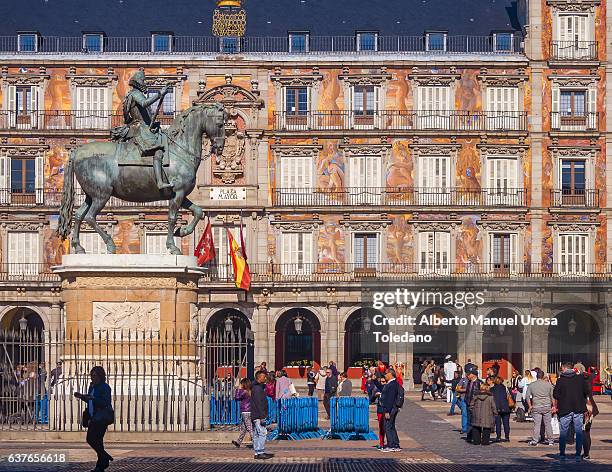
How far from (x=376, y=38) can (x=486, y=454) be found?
43982 millimetres

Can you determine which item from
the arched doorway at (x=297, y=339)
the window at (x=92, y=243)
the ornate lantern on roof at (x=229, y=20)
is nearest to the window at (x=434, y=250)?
the arched doorway at (x=297, y=339)

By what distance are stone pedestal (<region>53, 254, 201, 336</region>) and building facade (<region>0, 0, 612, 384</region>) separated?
39483 mm

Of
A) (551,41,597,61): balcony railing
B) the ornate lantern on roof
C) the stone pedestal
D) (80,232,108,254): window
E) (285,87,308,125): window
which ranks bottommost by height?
the stone pedestal

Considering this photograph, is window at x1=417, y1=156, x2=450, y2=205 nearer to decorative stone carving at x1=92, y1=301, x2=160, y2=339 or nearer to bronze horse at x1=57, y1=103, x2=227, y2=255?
bronze horse at x1=57, y1=103, x2=227, y2=255

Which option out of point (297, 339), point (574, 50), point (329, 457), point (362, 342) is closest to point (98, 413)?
point (329, 457)

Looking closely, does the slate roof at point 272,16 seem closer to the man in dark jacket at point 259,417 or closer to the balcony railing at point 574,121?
the balcony railing at point 574,121

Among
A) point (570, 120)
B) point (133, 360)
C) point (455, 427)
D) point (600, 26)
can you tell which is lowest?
point (455, 427)

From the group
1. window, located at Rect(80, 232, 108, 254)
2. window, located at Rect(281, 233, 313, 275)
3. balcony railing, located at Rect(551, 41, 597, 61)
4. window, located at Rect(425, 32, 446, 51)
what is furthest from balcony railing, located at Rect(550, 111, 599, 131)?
window, located at Rect(80, 232, 108, 254)

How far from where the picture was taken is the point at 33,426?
32125mm

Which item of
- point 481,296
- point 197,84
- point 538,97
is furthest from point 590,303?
point 197,84

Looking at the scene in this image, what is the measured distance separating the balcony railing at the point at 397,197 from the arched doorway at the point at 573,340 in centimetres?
628

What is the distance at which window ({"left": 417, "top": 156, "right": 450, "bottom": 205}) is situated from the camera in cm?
7088

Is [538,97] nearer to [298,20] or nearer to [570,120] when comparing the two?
[570,120]

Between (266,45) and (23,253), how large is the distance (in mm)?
15733
